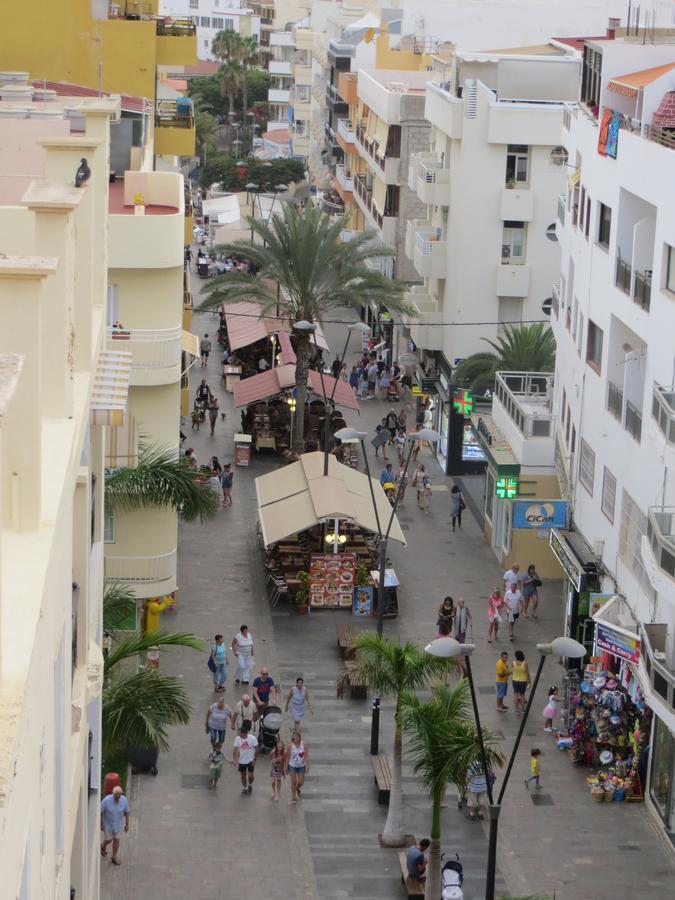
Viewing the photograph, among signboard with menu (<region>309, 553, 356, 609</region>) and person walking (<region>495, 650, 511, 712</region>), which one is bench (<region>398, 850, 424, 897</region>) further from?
signboard with menu (<region>309, 553, 356, 609</region>)

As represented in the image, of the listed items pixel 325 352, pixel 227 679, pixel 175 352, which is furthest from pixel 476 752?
pixel 325 352

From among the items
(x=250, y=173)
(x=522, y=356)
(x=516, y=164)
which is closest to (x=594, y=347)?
(x=522, y=356)

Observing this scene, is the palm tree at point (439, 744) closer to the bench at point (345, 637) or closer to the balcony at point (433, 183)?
the bench at point (345, 637)

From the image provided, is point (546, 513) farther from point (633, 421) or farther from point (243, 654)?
point (243, 654)

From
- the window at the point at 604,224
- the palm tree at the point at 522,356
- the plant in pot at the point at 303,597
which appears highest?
the window at the point at 604,224

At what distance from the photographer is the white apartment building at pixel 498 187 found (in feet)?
161

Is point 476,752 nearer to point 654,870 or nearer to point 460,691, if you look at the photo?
point 460,691

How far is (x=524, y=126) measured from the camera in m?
48.8

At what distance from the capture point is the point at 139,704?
21.3 meters

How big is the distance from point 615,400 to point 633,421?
5.26 feet

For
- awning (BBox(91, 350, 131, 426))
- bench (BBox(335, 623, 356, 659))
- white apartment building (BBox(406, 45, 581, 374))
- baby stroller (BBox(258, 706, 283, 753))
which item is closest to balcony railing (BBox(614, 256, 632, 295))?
bench (BBox(335, 623, 356, 659))

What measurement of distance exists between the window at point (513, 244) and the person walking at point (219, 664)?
23443mm

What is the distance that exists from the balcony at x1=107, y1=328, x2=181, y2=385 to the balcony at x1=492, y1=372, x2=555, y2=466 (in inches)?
364

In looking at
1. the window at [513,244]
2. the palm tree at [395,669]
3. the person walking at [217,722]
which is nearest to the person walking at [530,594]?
the person walking at [217,722]
